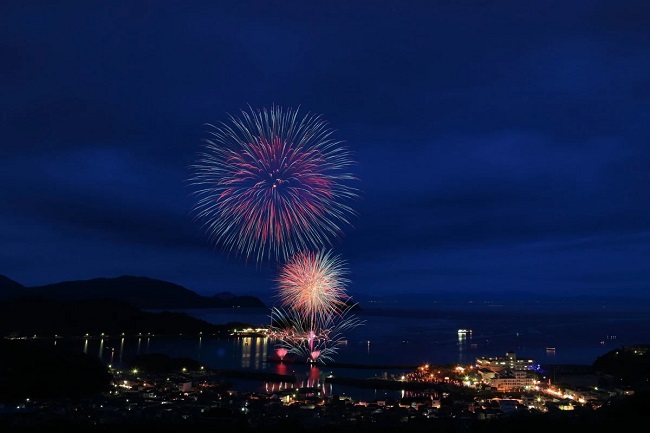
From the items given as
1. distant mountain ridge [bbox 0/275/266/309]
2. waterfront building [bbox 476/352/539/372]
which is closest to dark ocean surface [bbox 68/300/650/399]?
waterfront building [bbox 476/352/539/372]

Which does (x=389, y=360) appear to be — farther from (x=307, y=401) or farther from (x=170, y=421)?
(x=170, y=421)

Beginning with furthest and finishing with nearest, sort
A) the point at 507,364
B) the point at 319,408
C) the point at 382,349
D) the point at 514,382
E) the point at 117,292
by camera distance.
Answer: the point at 117,292, the point at 382,349, the point at 507,364, the point at 514,382, the point at 319,408

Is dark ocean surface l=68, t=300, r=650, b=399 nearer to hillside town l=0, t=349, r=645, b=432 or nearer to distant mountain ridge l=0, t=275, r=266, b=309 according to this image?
hillside town l=0, t=349, r=645, b=432

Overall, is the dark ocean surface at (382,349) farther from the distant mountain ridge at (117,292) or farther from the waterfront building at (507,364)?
the distant mountain ridge at (117,292)

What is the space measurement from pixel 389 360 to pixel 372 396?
703 inches

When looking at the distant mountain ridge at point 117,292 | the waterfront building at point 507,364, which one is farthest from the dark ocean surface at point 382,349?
the distant mountain ridge at point 117,292

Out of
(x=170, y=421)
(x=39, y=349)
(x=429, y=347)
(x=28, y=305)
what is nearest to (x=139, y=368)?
(x=39, y=349)

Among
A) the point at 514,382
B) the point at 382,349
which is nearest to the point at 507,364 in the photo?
the point at 514,382

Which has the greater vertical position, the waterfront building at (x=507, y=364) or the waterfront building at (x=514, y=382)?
the waterfront building at (x=507, y=364)

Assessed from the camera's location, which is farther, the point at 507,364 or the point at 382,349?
the point at 382,349

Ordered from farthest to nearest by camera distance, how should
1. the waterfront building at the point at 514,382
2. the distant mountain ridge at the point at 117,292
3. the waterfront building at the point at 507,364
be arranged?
1. the distant mountain ridge at the point at 117,292
2. the waterfront building at the point at 507,364
3. the waterfront building at the point at 514,382

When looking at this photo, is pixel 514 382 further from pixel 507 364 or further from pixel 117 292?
pixel 117 292

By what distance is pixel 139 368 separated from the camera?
35.6 metres

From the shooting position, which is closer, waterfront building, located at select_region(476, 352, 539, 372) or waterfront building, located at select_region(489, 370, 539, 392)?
waterfront building, located at select_region(489, 370, 539, 392)
